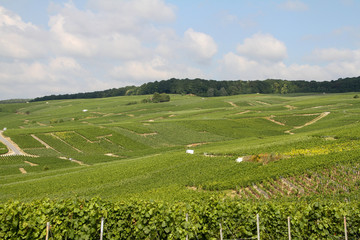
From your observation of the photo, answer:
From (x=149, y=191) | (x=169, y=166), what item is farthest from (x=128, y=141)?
(x=149, y=191)

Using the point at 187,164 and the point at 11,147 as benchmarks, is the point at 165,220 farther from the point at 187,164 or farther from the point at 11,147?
the point at 11,147

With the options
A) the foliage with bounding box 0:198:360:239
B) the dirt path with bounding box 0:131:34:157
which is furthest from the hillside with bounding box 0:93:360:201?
the foliage with bounding box 0:198:360:239

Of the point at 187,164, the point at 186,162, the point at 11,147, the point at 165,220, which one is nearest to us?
the point at 165,220

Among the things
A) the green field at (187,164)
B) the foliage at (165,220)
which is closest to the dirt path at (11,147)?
the green field at (187,164)

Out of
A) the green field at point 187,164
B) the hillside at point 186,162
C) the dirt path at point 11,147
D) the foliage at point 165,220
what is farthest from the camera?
the dirt path at point 11,147

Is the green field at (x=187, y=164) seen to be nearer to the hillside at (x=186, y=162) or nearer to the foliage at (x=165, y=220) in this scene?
the hillside at (x=186, y=162)

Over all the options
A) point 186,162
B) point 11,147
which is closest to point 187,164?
point 186,162

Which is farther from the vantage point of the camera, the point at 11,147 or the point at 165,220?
the point at 11,147

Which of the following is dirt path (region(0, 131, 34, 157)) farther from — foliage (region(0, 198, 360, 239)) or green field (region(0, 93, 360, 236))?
foliage (region(0, 198, 360, 239))

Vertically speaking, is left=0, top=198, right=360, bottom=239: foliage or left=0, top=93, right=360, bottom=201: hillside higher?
left=0, top=198, right=360, bottom=239: foliage

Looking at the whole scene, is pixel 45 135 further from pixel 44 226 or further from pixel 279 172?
pixel 44 226

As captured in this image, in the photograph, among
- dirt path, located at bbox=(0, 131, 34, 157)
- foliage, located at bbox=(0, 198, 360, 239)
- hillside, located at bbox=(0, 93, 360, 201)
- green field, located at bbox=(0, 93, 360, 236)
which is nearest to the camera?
foliage, located at bbox=(0, 198, 360, 239)

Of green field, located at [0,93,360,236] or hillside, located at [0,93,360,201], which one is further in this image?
hillside, located at [0,93,360,201]

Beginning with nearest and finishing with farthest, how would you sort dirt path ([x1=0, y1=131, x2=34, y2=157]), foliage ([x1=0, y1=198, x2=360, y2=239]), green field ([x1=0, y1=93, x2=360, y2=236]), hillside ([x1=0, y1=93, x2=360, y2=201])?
1. foliage ([x1=0, y1=198, x2=360, y2=239])
2. green field ([x1=0, y1=93, x2=360, y2=236])
3. hillside ([x1=0, y1=93, x2=360, y2=201])
4. dirt path ([x1=0, y1=131, x2=34, y2=157])
